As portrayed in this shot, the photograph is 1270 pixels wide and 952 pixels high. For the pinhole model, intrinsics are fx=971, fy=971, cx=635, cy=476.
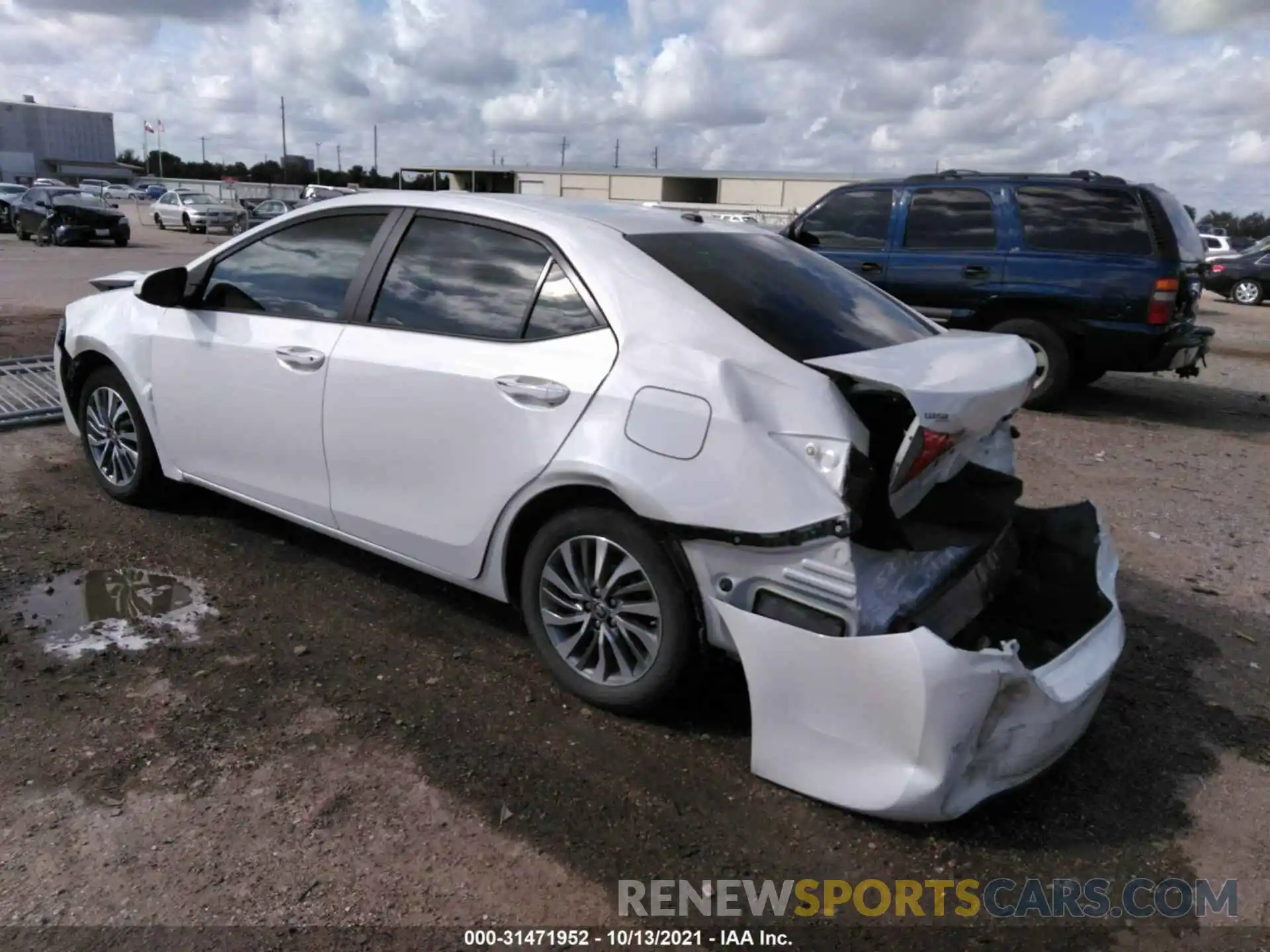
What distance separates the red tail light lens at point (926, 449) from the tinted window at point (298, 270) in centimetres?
238

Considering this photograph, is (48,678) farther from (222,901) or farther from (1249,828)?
(1249,828)

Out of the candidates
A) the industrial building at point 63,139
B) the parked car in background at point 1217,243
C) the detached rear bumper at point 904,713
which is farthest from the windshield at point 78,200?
the industrial building at point 63,139

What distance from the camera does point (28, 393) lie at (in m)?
7.69

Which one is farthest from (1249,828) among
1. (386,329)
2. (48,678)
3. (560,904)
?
(48,678)

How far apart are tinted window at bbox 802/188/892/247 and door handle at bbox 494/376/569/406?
717 centimetres

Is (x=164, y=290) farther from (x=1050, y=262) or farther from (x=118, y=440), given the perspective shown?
(x=1050, y=262)

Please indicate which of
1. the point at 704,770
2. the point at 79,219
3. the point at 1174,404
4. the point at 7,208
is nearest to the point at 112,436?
the point at 704,770

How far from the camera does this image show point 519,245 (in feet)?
11.8

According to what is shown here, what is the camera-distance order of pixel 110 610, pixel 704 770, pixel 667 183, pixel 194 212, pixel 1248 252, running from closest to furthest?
pixel 704 770
pixel 110 610
pixel 1248 252
pixel 194 212
pixel 667 183

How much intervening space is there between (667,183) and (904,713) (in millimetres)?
57196

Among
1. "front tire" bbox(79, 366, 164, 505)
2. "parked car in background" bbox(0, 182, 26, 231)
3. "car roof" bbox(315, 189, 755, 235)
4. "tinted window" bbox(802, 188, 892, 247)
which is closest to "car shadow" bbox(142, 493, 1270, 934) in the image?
"front tire" bbox(79, 366, 164, 505)

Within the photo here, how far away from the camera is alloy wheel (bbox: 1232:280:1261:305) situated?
76.9 ft

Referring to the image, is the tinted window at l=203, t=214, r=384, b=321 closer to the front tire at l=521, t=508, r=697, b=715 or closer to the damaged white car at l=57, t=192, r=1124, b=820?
the damaged white car at l=57, t=192, r=1124, b=820

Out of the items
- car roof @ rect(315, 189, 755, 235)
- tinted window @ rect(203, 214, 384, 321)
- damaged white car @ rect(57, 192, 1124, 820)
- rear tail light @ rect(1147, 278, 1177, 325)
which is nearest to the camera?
damaged white car @ rect(57, 192, 1124, 820)
